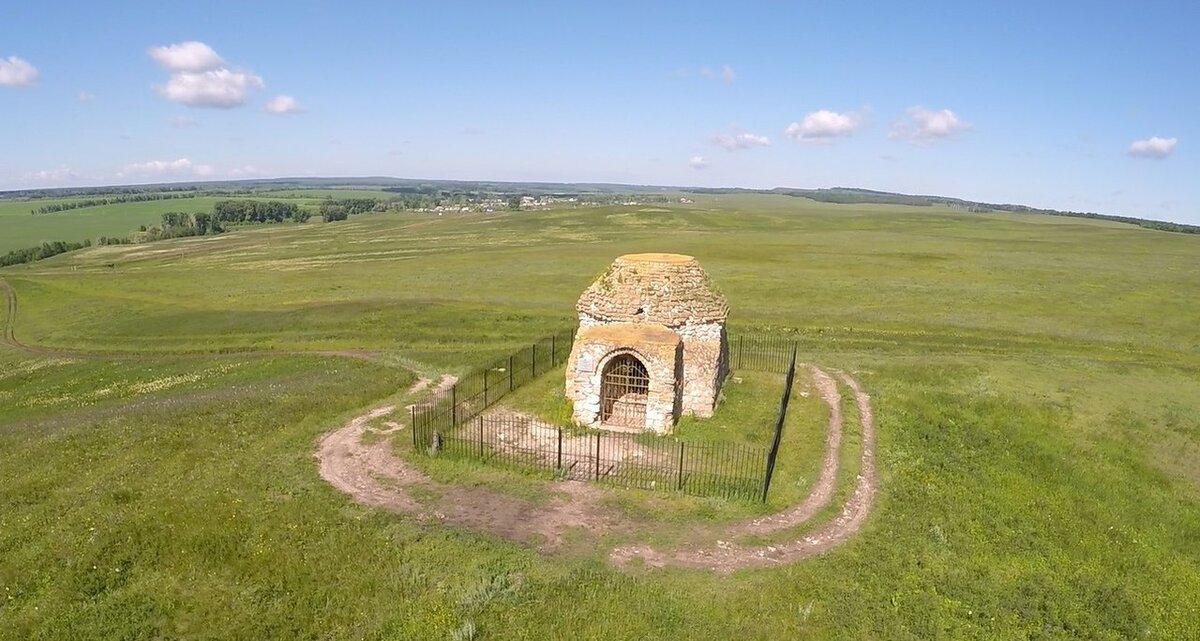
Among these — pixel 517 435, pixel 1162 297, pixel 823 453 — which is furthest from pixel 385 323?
pixel 1162 297

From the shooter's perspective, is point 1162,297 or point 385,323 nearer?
point 385,323

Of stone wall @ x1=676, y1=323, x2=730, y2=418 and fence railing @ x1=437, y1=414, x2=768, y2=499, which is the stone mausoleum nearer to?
stone wall @ x1=676, y1=323, x2=730, y2=418

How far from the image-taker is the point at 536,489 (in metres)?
18.9

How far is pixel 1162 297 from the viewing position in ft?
181

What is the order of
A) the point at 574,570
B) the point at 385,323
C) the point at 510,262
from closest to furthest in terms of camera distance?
the point at 574,570
the point at 385,323
the point at 510,262

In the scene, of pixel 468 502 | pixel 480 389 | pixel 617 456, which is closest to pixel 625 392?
pixel 617 456

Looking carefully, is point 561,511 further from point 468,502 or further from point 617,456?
point 617,456

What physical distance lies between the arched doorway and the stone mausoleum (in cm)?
4

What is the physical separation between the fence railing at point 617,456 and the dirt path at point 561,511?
52.4 inches

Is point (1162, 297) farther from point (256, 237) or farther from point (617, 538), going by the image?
point (256, 237)

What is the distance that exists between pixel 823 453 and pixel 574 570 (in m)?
10.7

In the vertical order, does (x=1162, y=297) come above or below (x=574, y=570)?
above

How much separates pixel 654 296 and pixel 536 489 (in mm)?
9192

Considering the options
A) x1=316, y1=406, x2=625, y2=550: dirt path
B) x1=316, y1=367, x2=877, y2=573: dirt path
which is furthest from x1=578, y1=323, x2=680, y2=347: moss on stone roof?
x1=316, y1=406, x2=625, y2=550: dirt path
